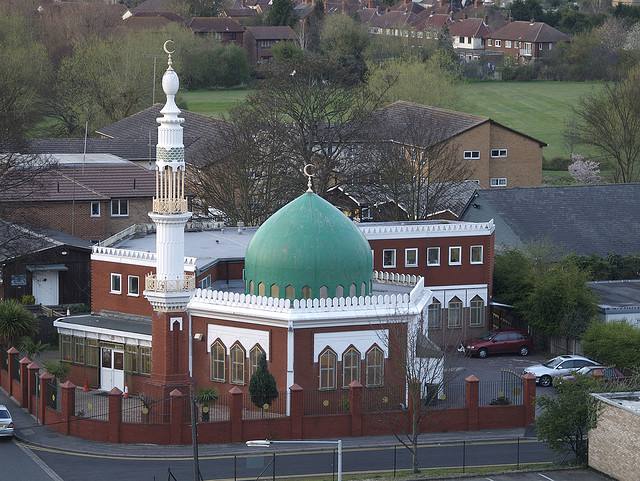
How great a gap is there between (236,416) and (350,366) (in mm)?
5153

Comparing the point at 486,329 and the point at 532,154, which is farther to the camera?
the point at 532,154

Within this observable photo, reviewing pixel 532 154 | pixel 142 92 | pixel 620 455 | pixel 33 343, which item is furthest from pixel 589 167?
pixel 620 455

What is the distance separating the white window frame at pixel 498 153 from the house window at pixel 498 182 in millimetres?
1495

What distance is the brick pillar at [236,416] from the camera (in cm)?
5572

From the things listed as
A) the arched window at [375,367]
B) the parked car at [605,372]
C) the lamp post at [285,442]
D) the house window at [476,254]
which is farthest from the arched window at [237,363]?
the house window at [476,254]

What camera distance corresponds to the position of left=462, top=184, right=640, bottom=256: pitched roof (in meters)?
82.6

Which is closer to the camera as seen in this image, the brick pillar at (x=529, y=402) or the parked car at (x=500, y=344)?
the brick pillar at (x=529, y=402)

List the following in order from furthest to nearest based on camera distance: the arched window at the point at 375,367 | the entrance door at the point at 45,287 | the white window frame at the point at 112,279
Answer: the entrance door at the point at 45,287, the white window frame at the point at 112,279, the arched window at the point at 375,367

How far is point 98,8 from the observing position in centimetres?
17788

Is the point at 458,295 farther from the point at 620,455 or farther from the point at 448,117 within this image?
the point at 448,117

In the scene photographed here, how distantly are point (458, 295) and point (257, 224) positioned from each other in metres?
14.0

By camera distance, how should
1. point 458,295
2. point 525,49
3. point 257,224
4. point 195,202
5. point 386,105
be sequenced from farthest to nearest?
point 525,49 < point 386,105 < point 195,202 < point 257,224 < point 458,295

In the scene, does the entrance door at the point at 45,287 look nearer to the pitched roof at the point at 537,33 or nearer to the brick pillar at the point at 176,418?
the brick pillar at the point at 176,418

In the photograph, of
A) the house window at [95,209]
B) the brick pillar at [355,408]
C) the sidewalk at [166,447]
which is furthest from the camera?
the house window at [95,209]
